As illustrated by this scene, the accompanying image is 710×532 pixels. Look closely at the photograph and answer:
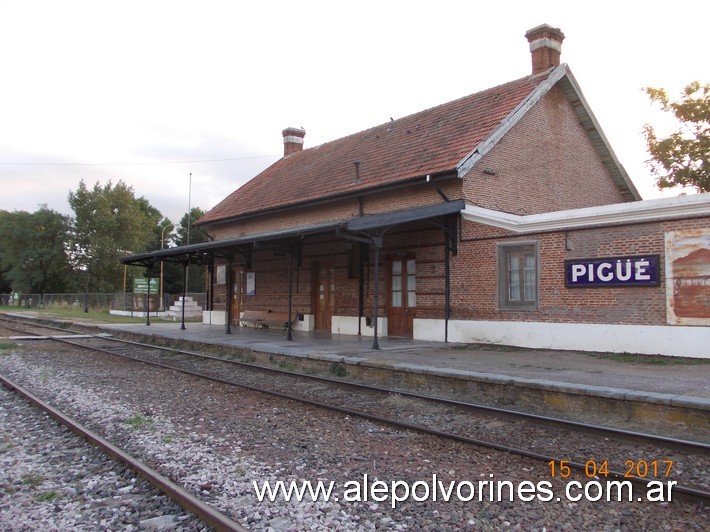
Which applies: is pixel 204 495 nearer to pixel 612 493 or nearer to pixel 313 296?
pixel 612 493

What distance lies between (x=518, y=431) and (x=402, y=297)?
8.94 metres

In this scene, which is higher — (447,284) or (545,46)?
(545,46)

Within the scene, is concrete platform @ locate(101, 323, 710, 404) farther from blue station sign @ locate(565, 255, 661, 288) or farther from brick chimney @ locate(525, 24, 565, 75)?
brick chimney @ locate(525, 24, 565, 75)

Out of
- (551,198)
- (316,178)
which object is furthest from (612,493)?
(316,178)

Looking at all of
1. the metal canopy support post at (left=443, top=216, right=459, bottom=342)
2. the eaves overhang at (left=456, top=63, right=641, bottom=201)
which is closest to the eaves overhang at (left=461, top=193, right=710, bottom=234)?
the metal canopy support post at (left=443, top=216, right=459, bottom=342)

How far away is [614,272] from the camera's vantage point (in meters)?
10.9

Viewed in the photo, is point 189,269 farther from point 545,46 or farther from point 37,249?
point 545,46

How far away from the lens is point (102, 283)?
1834 inches

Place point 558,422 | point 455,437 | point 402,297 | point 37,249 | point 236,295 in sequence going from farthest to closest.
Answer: point 37,249 < point 236,295 < point 402,297 < point 558,422 < point 455,437

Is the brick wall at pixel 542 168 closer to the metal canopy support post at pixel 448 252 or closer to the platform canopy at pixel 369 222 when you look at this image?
the metal canopy support post at pixel 448 252

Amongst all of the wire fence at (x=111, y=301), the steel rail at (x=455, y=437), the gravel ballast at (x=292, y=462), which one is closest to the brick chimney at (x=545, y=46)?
the steel rail at (x=455, y=437)

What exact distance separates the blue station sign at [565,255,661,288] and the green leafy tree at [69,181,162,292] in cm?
4217

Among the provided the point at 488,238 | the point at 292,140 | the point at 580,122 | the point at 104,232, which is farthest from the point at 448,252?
the point at 104,232

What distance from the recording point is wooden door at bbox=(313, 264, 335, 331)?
17.7 meters
